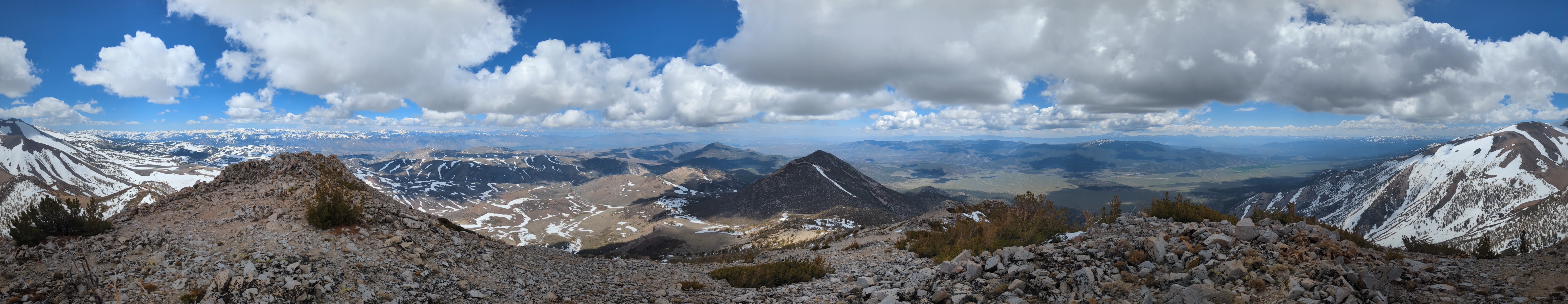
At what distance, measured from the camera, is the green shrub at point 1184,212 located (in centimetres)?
1431

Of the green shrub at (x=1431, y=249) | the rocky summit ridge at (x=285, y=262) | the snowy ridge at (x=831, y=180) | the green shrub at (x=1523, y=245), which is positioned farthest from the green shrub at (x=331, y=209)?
the snowy ridge at (x=831, y=180)

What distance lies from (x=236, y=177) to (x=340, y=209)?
25.0 ft

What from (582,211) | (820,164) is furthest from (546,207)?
(820,164)

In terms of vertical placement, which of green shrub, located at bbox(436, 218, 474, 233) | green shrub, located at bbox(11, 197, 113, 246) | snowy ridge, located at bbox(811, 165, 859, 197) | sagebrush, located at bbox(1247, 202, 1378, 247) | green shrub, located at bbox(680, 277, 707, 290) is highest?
green shrub, located at bbox(11, 197, 113, 246)

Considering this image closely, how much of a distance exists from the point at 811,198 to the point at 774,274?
11078 cm

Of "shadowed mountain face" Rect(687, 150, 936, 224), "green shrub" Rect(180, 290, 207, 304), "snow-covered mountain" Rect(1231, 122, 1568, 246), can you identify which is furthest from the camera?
"shadowed mountain face" Rect(687, 150, 936, 224)

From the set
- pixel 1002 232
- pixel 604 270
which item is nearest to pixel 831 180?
pixel 1002 232

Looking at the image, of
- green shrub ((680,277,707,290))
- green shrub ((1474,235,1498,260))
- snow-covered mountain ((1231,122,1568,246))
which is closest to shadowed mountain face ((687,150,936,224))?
green shrub ((680,277,707,290))

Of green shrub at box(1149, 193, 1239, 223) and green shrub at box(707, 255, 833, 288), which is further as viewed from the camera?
green shrub at box(1149, 193, 1239, 223)

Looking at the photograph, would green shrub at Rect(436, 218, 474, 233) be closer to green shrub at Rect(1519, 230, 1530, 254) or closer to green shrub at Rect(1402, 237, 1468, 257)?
green shrub at Rect(1402, 237, 1468, 257)

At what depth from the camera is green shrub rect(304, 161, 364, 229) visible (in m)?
11.8

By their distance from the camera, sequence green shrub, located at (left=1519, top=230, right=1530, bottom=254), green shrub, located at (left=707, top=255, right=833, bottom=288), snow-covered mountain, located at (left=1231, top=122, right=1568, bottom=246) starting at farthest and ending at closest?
1. snow-covered mountain, located at (left=1231, top=122, right=1568, bottom=246)
2. green shrub, located at (left=707, top=255, right=833, bottom=288)
3. green shrub, located at (left=1519, top=230, right=1530, bottom=254)

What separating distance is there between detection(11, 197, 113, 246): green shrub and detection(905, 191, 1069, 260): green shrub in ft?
63.9

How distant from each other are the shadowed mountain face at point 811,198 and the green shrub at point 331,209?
90.2 meters
